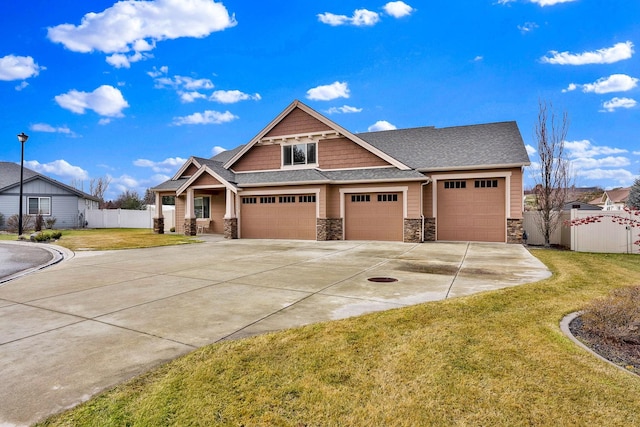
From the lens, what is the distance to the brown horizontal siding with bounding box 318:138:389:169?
18.7 metres

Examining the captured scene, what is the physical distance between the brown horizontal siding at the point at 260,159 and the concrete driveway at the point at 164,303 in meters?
10.6

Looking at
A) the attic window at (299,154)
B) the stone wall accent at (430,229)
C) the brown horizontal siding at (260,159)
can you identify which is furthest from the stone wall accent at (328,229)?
the brown horizontal siding at (260,159)

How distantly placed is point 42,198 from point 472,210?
3457cm

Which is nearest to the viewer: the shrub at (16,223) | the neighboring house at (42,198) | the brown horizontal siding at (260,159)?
the brown horizontal siding at (260,159)

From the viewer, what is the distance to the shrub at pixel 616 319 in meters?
3.92

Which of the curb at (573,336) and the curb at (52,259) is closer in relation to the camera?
the curb at (573,336)

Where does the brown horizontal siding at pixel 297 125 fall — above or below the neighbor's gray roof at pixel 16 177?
above

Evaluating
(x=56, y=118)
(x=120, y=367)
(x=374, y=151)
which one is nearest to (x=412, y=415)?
(x=120, y=367)

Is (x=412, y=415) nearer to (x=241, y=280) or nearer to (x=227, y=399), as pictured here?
(x=227, y=399)

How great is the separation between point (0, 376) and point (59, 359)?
469 mm

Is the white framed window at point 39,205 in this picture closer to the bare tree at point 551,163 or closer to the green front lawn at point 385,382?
the green front lawn at point 385,382

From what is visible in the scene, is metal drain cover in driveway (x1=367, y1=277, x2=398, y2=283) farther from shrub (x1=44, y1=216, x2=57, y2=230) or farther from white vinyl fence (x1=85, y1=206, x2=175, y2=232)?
shrub (x1=44, y1=216, x2=57, y2=230)

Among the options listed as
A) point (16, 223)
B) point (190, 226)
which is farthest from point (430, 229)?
point (16, 223)

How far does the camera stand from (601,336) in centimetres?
409
